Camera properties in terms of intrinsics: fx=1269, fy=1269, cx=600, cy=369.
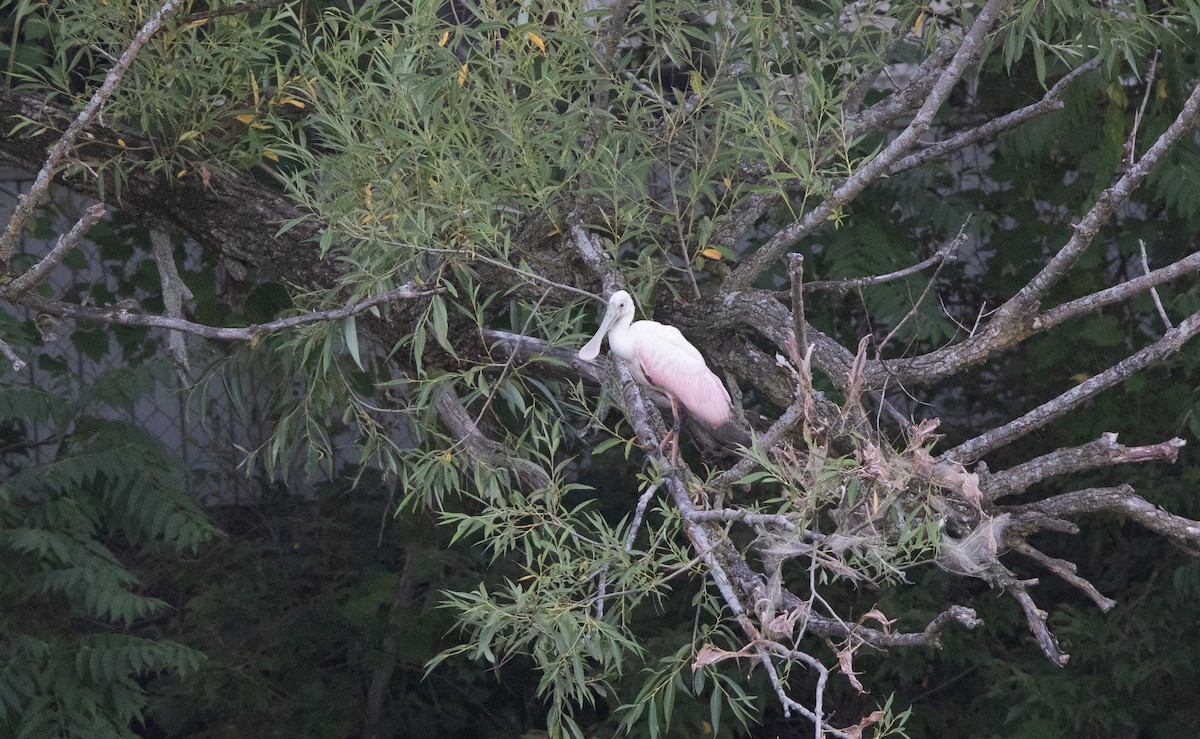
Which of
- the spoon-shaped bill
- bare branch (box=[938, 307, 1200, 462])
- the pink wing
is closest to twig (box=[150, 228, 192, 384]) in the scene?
the spoon-shaped bill

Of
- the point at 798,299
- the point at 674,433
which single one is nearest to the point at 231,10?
the point at 674,433

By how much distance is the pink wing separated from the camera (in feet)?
9.43

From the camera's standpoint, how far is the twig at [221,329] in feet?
8.42

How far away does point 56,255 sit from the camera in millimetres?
2547

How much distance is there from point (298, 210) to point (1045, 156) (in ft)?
8.13

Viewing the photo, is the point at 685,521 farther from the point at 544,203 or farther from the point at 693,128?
the point at 693,128

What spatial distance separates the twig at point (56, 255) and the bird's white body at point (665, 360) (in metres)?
1.09

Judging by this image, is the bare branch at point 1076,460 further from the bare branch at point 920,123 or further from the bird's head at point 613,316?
the bird's head at point 613,316

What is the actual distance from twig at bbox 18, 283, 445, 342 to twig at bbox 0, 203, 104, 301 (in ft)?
0.20

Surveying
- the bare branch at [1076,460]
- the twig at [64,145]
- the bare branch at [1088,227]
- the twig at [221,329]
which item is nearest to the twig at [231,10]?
the twig at [64,145]

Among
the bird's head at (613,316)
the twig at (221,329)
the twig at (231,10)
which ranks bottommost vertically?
the bird's head at (613,316)

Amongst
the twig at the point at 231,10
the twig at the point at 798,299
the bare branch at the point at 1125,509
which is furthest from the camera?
the twig at the point at 231,10

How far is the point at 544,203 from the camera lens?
2.76 m

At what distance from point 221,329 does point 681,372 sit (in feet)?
3.30
